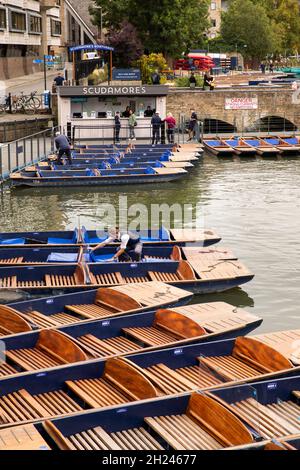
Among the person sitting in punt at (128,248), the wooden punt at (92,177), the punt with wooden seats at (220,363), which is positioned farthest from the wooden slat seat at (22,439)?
the wooden punt at (92,177)

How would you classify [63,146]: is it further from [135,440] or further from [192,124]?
[135,440]

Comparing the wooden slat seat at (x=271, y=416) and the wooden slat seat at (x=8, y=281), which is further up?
the wooden slat seat at (x=8, y=281)

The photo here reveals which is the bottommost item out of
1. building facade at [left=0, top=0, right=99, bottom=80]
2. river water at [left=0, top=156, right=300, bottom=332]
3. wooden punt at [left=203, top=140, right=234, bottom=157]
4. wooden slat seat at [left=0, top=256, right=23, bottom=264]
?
river water at [left=0, top=156, right=300, bottom=332]

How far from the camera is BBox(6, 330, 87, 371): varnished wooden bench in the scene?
40.5 ft

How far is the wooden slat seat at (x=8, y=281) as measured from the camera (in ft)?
55.4

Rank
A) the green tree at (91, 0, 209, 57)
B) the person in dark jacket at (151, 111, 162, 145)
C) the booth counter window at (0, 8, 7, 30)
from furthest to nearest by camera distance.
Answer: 1. the booth counter window at (0, 8, 7, 30)
2. the green tree at (91, 0, 209, 57)
3. the person in dark jacket at (151, 111, 162, 145)

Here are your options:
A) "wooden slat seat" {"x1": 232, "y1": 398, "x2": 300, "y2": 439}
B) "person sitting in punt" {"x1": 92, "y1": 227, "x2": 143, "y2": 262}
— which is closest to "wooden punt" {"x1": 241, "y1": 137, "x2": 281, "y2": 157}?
"person sitting in punt" {"x1": 92, "y1": 227, "x2": 143, "y2": 262}

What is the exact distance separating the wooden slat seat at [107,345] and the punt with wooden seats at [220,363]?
813 millimetres

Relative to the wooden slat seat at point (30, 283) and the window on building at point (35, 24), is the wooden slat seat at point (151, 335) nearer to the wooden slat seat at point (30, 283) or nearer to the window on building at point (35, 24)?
the wooden slat seat at point (30, 283)

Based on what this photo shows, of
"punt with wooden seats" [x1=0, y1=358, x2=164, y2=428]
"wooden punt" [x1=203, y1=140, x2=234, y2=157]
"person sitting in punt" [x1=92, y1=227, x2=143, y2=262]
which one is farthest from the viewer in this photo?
"wooden punt" [x1=203, y1=140, x2=234, y2=157]

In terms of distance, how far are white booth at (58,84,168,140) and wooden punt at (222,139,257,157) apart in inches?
150

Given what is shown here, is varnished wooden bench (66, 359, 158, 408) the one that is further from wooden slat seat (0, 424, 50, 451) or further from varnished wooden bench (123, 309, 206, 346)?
varnished wooden bench (123, 309, 206, 346)

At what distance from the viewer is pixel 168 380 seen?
11852 mm

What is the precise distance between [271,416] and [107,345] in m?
3.48
